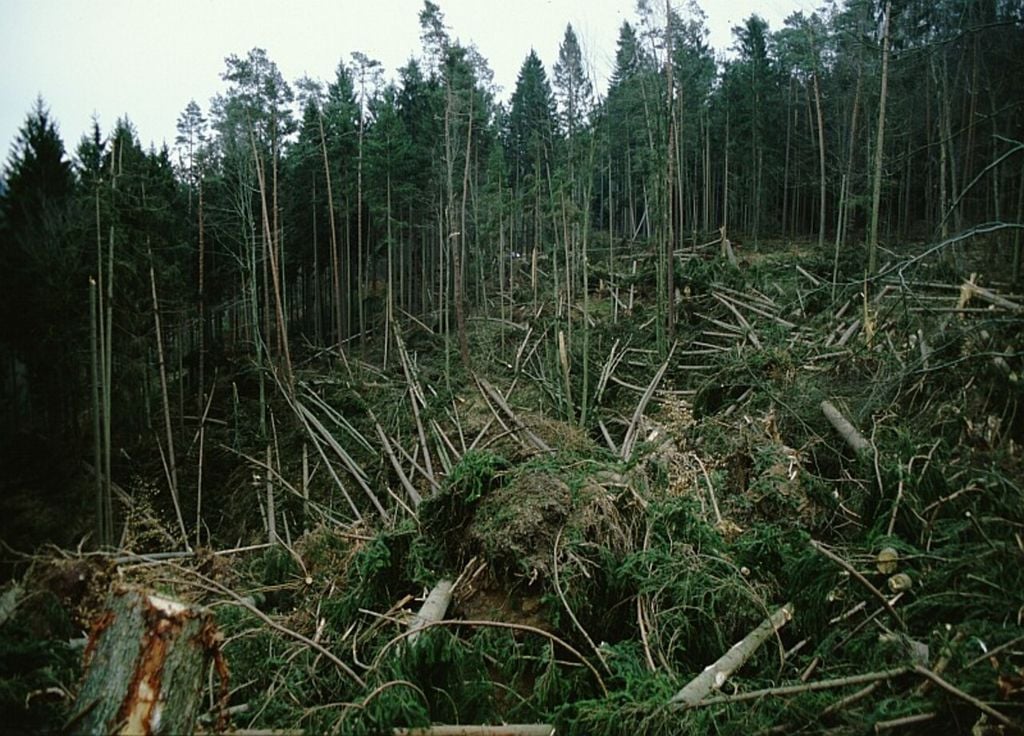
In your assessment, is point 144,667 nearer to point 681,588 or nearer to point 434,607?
point 434,607

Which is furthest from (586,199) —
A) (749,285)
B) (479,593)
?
(479,593)

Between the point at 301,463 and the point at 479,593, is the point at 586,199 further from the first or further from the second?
the point at 479,593

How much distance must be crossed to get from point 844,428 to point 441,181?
1902 centimetres

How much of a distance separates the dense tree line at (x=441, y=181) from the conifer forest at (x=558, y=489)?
0.16 m

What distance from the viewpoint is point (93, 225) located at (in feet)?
34.0

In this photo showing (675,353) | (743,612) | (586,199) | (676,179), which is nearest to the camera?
(743,612)

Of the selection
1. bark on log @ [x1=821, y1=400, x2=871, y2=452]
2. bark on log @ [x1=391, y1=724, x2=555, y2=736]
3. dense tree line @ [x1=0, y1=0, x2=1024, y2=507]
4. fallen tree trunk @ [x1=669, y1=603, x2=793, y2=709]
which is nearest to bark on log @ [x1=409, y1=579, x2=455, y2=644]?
bark on log @ [x1=391, y1=724, x2=555, y2=736]

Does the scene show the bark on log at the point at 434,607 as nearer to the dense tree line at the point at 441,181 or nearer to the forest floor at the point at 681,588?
the forest floor at the point at 681,588

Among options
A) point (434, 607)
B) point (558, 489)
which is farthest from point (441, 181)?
point (434, 607)

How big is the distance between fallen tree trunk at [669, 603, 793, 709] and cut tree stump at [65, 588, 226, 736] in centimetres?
224

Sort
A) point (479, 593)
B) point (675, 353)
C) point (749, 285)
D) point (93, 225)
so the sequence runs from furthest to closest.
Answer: point (749, 285)
point (675, 353)
point (93, 225)
point (479, 593)

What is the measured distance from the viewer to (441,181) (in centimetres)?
2223

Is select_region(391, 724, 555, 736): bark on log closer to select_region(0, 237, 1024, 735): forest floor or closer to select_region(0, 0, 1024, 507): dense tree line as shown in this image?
select_region(0, 237, 1024, 735): forest floor

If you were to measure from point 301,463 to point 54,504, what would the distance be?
24.0 feet
